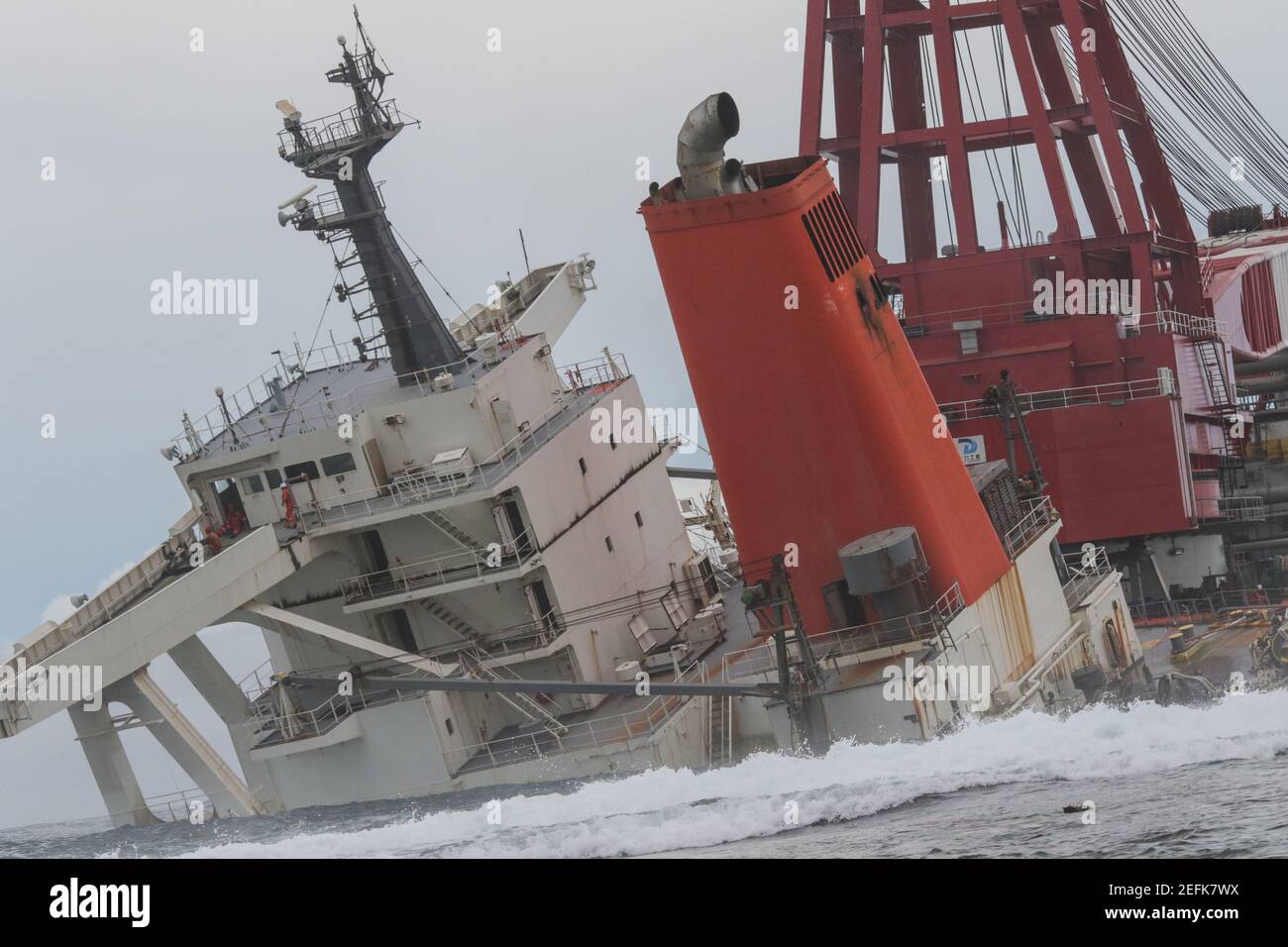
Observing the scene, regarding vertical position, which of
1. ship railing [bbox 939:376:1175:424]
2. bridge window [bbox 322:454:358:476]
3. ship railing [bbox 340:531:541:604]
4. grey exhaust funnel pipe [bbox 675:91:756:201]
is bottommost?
ship railing [bbox 939:376:1175:424]

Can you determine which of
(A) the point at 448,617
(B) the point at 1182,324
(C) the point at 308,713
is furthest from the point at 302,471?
(B) the point at 1182,324

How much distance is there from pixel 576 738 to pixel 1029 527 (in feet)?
28.5

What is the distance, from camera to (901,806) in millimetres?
17875

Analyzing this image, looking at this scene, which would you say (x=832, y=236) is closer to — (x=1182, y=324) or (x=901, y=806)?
(x=901, y=806)

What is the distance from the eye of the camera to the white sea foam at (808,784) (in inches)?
711

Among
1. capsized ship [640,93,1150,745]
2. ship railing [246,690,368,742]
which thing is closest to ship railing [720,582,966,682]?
capsized ship [640,93,1150,745]

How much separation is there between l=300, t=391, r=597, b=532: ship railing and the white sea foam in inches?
203

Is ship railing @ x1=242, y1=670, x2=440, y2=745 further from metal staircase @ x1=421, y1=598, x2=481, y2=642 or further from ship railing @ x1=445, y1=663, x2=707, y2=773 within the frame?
ship railing @ x1=445, y1=663, x2=707, y2=773

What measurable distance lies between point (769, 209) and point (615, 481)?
22.5 ft

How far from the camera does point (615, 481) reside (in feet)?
90.1

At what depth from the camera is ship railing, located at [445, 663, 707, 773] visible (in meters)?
22.8
